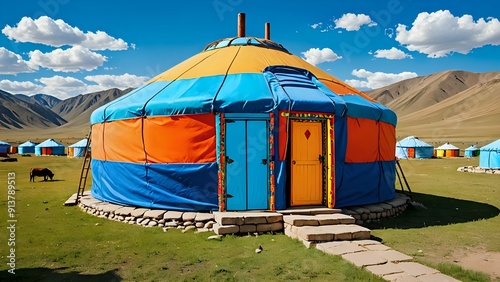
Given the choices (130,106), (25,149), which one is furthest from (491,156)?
(25,149)

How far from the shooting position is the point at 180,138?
7145 millimetres

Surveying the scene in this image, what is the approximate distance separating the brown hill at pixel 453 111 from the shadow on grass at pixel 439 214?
48.5 metres

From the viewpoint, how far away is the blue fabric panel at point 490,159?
19641mm

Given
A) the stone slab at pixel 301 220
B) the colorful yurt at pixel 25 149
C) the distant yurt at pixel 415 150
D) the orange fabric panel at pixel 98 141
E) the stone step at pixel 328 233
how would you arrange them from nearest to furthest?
the stone step at pixel 328 233, the stone slab at pixel 301 220, the orange fabric panel at pixel 98 141, the distant yurt at pixel 415 150, the colorful yurt at pixel 25 149

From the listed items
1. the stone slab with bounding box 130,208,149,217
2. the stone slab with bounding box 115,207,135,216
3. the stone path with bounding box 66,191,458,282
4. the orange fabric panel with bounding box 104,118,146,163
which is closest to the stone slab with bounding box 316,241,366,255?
the stone path with bounding box 66,191,458,282

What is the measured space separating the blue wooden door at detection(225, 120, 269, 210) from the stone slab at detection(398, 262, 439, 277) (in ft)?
9.69

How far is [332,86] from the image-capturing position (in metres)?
8.46

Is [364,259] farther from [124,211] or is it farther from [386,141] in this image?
[124,211]

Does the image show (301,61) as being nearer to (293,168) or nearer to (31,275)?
(293,168)

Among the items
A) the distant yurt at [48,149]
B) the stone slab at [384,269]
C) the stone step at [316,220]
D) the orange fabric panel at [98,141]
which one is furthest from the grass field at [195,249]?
the distant yurt at [48,149]

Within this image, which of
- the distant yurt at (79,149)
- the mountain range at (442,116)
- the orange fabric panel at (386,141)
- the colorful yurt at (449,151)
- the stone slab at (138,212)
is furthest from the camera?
the mountain range at (442,116)

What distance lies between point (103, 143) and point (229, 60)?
358 cm

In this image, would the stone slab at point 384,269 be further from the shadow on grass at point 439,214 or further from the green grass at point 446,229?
the shadow on grass at point 439,214

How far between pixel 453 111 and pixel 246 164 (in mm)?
115969
